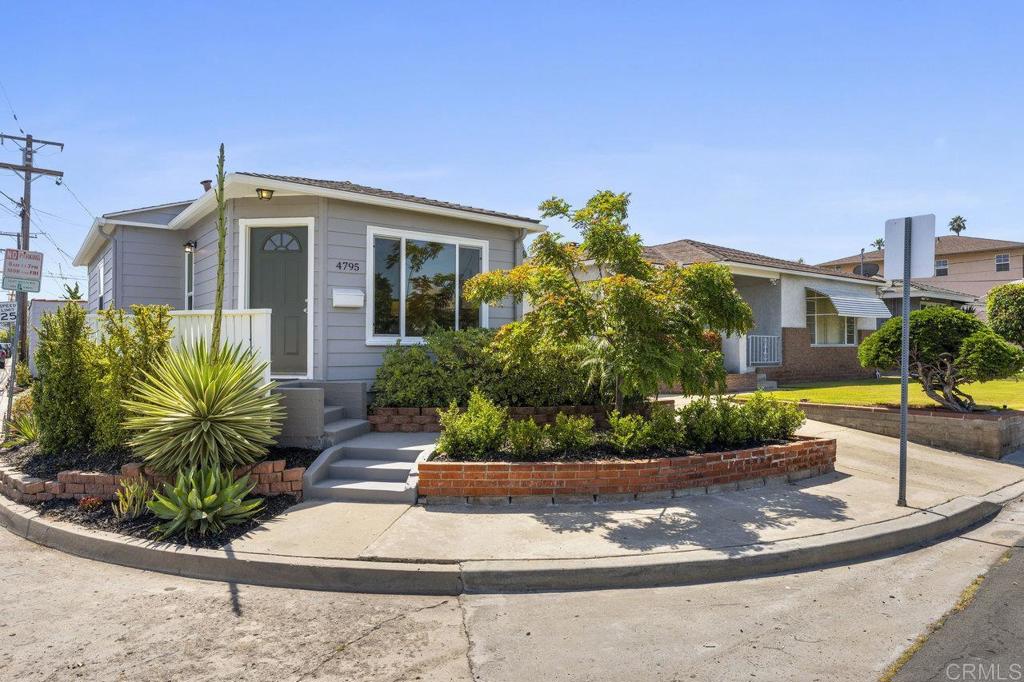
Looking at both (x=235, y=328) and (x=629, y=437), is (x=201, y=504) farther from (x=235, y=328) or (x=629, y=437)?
(x=629, y=437)

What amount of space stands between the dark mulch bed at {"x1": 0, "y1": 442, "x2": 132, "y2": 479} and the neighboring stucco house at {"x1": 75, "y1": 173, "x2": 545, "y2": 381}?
2.66 m

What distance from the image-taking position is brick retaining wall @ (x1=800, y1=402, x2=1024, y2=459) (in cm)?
845

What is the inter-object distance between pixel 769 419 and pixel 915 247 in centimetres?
250

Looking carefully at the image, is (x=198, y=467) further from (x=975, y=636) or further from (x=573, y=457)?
(x=975, y=636)

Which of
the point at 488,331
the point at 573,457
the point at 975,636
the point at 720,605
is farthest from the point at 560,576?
the point at 488,331

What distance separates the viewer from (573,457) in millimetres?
6184

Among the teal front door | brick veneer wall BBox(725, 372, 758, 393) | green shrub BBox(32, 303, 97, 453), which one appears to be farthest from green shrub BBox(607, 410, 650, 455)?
brick veneer wall BBox(725, 372, 758, 393)

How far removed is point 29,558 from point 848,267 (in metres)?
44.8

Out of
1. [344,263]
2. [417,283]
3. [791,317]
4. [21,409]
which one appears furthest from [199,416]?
[791,317]

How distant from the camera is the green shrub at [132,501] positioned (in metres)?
5.31

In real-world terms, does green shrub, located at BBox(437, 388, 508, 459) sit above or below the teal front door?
below

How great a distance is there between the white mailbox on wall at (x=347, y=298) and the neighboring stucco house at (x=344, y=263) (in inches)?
0.6

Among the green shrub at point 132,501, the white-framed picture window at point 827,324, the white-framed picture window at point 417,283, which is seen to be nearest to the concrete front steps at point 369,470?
the green shrub at point 132,501

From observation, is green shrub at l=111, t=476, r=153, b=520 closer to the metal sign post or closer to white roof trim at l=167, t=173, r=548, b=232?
white roof trim at l=167, t=173, r=548, b=232
